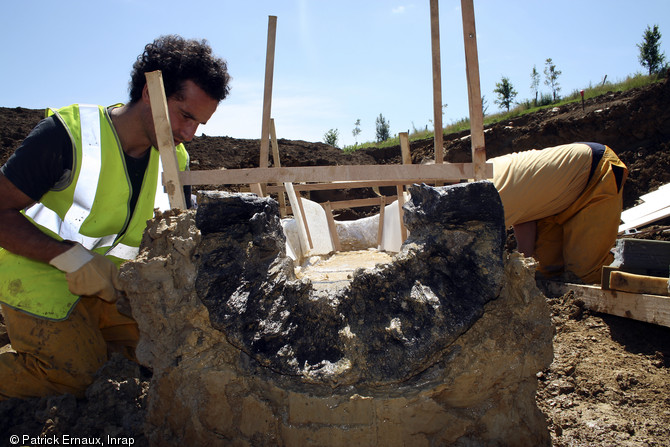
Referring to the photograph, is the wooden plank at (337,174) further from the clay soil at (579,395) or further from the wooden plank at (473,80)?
the clay soil at (579,395)

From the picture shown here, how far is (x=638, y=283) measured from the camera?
272cm

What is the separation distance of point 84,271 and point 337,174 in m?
1.29

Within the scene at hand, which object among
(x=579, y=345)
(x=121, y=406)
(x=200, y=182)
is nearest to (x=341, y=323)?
(x=121, y=406)

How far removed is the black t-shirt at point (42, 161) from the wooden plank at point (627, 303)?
332cm

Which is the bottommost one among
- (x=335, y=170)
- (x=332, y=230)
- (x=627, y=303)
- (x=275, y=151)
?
(x=627, y=303)

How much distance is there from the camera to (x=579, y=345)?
2941mm

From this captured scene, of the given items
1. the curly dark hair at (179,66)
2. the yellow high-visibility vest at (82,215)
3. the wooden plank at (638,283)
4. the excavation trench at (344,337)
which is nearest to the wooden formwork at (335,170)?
the yellow high-visibility vest at (82,215)

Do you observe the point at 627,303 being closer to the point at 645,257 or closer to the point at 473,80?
the point at 645,257

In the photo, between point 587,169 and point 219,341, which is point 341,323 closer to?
point 219,341

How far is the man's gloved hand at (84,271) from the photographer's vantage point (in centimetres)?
188

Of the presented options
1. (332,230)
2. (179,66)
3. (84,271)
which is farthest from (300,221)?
(84,271)

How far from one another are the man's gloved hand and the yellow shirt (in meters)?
Answer: 3.29

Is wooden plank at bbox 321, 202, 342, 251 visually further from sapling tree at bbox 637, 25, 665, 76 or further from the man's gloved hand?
sapling tree at bbox 637, 25, 665, 76

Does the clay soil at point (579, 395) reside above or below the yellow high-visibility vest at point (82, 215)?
below
